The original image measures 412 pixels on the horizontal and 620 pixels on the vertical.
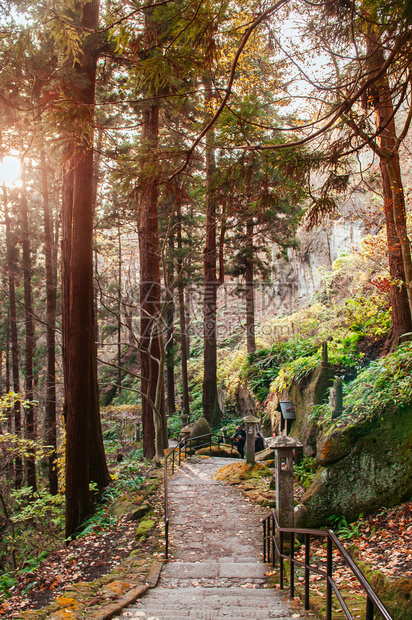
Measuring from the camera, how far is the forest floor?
4332mm

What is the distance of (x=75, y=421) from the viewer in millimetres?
6961

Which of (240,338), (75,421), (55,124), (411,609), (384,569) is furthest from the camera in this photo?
(240,338)

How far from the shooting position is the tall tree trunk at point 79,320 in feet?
22.5

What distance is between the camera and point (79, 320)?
7.11 m

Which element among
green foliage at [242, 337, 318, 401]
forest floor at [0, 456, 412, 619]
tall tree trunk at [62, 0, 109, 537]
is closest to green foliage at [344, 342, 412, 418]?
forest floor at [0, 456, 412, 619]

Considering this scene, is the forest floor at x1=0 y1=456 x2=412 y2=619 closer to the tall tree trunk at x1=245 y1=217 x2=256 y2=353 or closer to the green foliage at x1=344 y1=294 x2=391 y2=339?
the green foliage at x1=344 y1=294 x2=391 y2=339

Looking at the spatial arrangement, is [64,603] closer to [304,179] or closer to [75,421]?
[75,421]

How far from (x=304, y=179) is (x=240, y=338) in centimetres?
2141

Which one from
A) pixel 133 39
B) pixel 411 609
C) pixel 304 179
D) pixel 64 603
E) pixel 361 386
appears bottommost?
pixel 64 603

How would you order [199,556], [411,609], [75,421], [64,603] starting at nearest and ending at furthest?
[411,609], [64,603], [199,556], [75,421]

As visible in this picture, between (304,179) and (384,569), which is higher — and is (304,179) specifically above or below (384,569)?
above

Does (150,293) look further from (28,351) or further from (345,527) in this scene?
(345,527)

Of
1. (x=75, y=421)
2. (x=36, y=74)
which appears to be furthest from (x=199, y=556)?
(x=36, y=74)

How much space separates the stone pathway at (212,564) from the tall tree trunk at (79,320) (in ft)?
6.34
